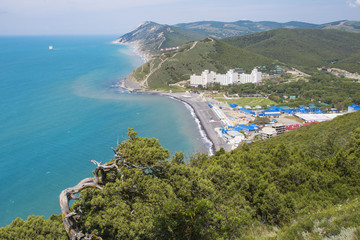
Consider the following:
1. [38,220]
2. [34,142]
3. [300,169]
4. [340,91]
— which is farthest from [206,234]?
[340,91]

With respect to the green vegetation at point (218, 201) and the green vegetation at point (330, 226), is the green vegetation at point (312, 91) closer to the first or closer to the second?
the green vegetation at point (218, 201)

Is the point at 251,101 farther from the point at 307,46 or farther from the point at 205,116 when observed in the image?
the point at 307,46

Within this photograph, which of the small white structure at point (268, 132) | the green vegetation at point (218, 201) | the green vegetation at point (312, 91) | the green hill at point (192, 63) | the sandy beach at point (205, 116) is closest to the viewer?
the green vegetation at point (218, 201)

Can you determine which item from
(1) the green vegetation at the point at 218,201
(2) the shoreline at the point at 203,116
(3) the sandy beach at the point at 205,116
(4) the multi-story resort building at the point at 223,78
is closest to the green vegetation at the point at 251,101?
(3) the sandy beach at the point at 205,116

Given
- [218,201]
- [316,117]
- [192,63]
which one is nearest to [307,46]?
[192,63]

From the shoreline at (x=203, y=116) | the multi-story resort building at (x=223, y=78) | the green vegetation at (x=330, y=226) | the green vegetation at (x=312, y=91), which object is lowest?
the shoreline at (x=203, y=116)

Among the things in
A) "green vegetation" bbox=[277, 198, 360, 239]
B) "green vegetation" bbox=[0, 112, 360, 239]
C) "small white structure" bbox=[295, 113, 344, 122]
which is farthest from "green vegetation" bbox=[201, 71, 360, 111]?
"green vegetation" bbox=[277, 198, 360, 239]
